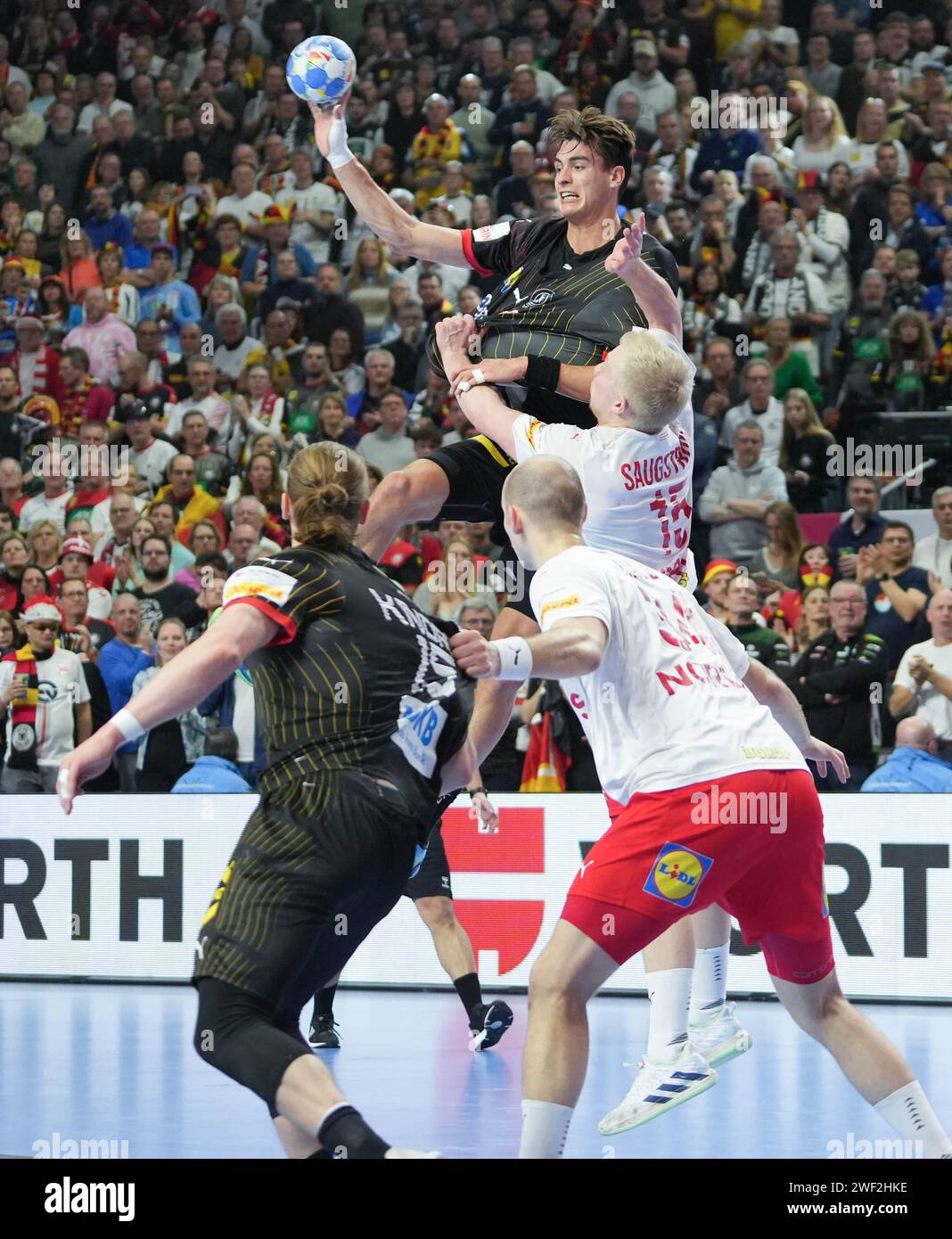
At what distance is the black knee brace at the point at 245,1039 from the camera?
167 inches

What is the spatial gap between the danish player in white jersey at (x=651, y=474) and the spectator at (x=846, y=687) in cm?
392

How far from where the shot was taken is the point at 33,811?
37.4 feet

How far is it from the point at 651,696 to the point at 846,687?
5.81m

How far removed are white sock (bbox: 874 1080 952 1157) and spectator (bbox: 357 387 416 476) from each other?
916cm

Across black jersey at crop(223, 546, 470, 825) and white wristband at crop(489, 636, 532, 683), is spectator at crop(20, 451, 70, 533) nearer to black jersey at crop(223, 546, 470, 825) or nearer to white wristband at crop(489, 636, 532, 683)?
black jersey at crop(223, 546, 470, 825)

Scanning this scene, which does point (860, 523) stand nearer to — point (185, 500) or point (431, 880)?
point (431, 880)

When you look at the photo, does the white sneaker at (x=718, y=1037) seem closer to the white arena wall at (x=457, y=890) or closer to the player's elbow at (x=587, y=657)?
the player's elbow at (x=587, y=657)

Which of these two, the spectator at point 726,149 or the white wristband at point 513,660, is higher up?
the spectator at point 726,149

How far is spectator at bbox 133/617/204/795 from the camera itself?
456 inches

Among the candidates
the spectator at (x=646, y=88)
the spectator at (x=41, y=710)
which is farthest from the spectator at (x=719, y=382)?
the spectator at (x=41, y=710)

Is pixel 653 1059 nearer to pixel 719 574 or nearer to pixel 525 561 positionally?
pixel 525 561
